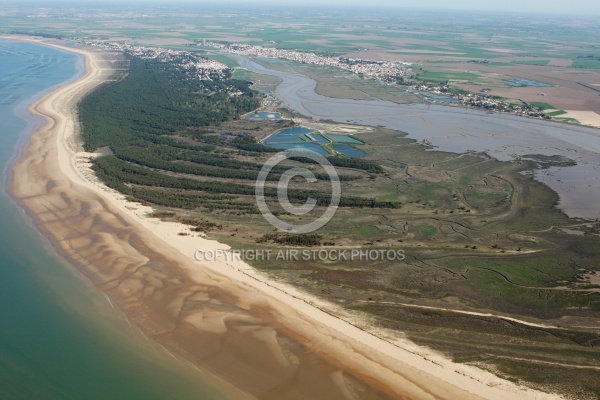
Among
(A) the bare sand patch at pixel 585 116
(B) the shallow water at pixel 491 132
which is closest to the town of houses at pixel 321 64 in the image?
(A) the bare sand patch at pixel 585 116

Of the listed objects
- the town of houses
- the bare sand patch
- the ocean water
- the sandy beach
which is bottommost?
the ocean water

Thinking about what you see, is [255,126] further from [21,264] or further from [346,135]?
[21,264]

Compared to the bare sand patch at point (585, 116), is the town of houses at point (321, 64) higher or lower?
higher

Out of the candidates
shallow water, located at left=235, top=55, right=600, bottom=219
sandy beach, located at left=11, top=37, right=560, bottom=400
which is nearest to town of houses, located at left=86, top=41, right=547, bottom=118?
shallow water, located at left=235, top=55, right=600, bottom=219

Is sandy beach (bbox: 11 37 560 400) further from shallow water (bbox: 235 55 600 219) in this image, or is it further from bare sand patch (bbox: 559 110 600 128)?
bare sand patch (bbox: 559 110 600 128)

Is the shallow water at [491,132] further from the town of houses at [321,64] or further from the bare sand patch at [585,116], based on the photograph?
the town of houses at [321,64]
